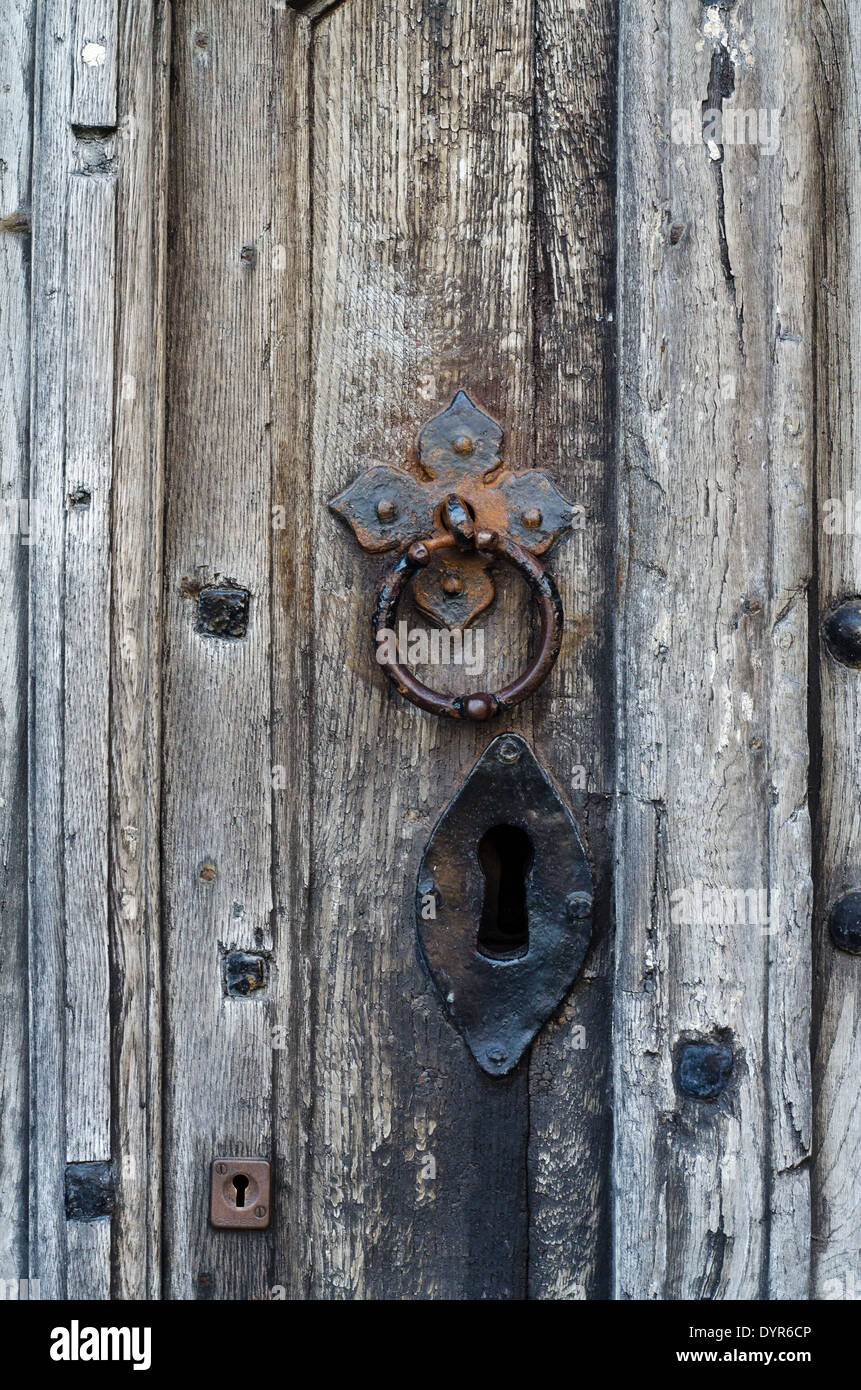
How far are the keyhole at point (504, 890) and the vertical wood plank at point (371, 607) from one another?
0.06m

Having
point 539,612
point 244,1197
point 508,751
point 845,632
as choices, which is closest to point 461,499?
point 539,612

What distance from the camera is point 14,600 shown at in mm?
850

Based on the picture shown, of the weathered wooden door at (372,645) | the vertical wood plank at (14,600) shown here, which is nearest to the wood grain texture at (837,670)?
the weathered wooden door at (372,645)

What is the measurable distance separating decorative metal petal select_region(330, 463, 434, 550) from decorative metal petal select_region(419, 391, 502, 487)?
0.02 meters

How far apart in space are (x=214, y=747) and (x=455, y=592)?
0.25 m

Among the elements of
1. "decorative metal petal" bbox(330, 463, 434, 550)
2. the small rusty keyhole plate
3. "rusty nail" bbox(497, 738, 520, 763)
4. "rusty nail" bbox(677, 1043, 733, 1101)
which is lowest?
the small rusty keyhole plate

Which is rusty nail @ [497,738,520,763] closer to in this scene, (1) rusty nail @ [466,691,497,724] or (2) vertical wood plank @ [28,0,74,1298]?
(1) rusty nail @ [466,691,497,724]

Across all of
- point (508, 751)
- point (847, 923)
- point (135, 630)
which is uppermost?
point (135, 630)

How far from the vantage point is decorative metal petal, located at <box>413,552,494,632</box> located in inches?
34.5

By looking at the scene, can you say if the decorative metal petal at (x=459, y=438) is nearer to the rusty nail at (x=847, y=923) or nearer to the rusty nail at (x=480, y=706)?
the rusty nail at (x=480, y=706)

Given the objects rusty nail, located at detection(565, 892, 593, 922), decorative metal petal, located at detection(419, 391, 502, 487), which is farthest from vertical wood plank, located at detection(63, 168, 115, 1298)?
rusty nail, located at detection(565, 892, 593, 922)

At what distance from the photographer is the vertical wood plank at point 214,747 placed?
874mm

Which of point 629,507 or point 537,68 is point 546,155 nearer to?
point 537,68

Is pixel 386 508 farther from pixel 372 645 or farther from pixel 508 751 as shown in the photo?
pixel 508 751
